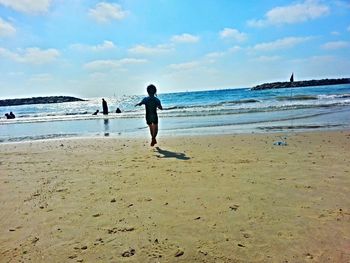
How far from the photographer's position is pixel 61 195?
584cm

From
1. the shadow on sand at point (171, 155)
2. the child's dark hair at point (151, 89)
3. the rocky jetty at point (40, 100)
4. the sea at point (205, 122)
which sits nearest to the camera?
the shadow on sand at point (171, 155)

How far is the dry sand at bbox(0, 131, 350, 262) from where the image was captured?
368 cm

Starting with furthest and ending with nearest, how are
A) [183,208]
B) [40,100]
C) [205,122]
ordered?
[40,100]
[205,122]
[183,208]

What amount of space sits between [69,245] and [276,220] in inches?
98.8

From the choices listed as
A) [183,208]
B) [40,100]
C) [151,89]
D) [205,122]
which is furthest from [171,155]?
[40,100]

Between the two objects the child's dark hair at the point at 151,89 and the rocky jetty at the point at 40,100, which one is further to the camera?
the rocky jetty at the point at 40,100

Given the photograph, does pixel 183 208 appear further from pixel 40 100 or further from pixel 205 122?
pixel 40 100

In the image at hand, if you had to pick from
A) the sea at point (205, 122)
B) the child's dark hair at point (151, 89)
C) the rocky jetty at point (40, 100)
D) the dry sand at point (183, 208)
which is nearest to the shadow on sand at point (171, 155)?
the dry sand at point (183, 208)

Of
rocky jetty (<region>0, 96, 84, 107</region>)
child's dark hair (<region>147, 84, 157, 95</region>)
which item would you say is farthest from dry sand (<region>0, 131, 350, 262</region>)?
rocky jetty (<region>0, 96, 84, 107</region>)

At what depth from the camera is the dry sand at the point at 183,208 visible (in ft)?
12.1

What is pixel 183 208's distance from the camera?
16.0 ft

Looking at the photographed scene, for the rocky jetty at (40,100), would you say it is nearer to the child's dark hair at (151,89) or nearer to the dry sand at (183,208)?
the child's dark hair at (151,89)

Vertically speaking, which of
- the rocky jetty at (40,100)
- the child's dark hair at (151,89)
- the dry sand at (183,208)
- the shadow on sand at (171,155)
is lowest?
the dry sand at (183,208)

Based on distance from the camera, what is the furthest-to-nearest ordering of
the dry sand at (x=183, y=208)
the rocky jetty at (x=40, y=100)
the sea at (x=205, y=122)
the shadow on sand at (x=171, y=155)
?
the rocky jetty at (x=40, y=100), the sea at (x=205, y=122), the shadow on sand at (x=171, y=155), the dry sand at (x=183, y=208)
